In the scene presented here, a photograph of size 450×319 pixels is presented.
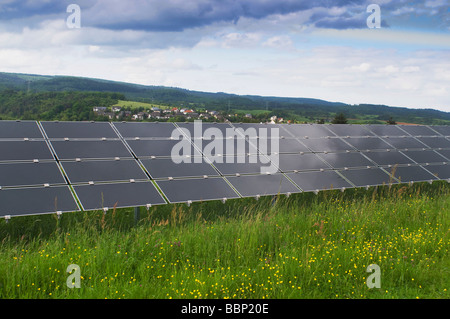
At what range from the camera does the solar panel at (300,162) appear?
1416cm

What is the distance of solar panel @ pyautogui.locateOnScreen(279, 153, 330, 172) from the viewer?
14.2 meters

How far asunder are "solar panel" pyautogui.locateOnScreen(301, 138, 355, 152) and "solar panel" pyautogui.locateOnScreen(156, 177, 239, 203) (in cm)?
628

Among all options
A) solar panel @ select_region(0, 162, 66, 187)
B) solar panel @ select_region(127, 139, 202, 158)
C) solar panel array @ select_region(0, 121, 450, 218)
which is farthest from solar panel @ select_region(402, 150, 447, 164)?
solar panel @ select_region(0, 162, 66, 187)

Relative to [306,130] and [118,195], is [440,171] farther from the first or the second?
[118,195]

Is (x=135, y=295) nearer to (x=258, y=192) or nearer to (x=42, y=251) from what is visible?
(x=42, y=251)

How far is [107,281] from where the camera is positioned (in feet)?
22.8

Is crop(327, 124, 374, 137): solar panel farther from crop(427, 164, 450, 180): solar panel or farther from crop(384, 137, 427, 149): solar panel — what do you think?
crop(427, 164, 450, 180): solar panel

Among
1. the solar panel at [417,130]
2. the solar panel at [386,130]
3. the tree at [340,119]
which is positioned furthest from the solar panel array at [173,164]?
the tree at [340,119]

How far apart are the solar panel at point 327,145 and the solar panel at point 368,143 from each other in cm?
59

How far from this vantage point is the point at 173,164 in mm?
12508

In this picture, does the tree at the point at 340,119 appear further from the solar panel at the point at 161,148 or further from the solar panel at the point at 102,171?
the solar panel at the point at 102,171

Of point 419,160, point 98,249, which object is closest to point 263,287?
point 98,249

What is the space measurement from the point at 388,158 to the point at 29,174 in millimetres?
15311

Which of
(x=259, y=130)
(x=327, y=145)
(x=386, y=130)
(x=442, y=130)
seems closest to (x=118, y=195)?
(x=259, y=130)
